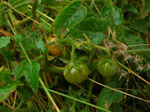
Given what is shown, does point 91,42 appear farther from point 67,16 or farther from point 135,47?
point 135,47

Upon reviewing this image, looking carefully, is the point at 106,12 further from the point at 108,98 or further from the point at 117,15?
the point at 108,98

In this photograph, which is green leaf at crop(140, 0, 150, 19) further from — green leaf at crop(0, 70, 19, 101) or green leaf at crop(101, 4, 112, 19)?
green leaf at crop(0, 70, 19, 101)

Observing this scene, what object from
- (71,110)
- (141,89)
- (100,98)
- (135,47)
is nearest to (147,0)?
(135,47)

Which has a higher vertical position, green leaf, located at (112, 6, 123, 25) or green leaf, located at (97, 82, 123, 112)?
green leaf, located at (112, 6, 123, 25)

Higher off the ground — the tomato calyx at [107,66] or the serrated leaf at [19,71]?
the serrated leaf at [19,71]

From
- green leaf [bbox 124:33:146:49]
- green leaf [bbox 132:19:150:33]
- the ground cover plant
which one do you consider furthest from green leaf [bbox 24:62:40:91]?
green leaf [bbox 132:19:150:33]

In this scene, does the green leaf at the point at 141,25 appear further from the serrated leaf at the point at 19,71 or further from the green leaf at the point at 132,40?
the serrated leaf at the point at 19,71

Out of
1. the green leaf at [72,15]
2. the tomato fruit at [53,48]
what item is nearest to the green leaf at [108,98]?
the tomato fruit at [53,48]

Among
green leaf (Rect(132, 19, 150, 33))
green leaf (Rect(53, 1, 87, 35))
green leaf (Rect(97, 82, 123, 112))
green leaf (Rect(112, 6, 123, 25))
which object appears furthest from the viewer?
green leaf (Rect(132, 19, 150, 33))
